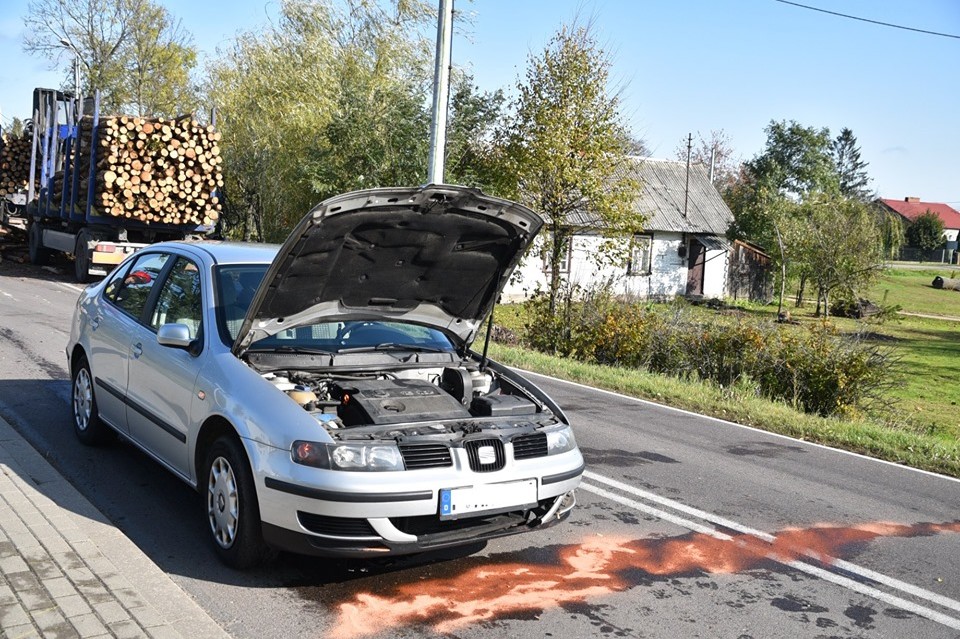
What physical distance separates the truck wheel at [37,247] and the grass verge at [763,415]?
48.5ft

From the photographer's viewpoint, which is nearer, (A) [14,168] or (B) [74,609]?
(B) [74,609]

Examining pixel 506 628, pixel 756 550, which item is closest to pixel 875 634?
pixel 756 550

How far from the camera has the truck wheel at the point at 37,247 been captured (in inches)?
925

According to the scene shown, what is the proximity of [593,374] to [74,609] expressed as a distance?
9948mm

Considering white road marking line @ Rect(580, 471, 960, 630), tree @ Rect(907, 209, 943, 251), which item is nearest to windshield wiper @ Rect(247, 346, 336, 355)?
white road marking line @ Rect(580, 471, 960, 630)

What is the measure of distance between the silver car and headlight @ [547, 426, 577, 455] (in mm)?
12

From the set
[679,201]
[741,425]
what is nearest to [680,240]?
[679,201]

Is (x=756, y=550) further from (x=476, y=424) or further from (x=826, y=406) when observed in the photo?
(x=826, y=406)

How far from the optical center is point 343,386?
5258 mm

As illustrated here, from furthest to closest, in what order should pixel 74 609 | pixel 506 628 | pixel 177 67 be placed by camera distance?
pixel 177 67 < pixel 506 628 < pixel 74 609

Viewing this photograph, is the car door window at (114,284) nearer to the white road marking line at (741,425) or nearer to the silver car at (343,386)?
the silver car at (343,386)

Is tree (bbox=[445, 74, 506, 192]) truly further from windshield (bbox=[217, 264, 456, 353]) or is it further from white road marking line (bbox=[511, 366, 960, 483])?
windshield (bbox=[217, 264, 456, 353])

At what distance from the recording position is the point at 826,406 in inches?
530

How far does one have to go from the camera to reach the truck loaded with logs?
1966cm
